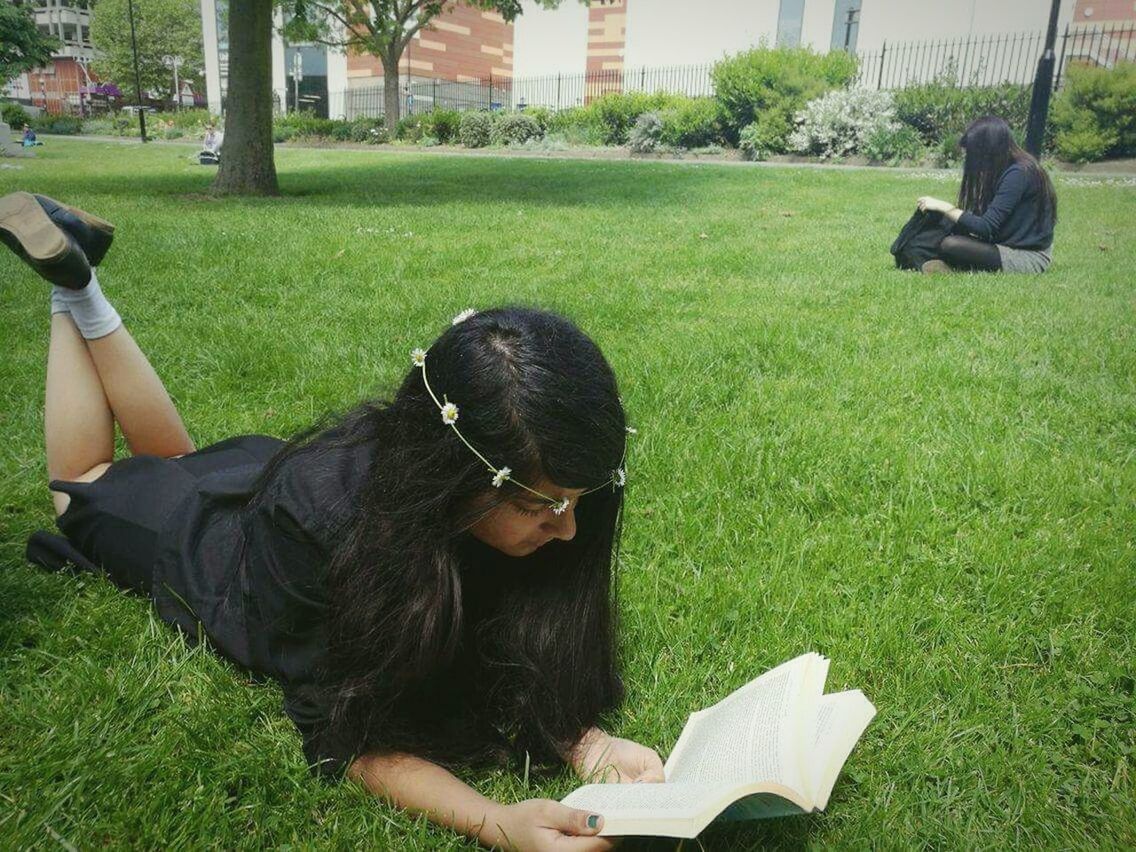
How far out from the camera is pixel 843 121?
16.8m

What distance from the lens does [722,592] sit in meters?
2.51

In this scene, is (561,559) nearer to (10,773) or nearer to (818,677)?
(818,677)

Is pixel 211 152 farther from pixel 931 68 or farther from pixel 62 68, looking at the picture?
pixel 62 68

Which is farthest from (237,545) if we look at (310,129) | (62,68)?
(62,68)

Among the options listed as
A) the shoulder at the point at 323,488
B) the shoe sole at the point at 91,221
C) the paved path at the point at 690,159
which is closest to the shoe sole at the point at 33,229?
the shoe sole at the point at 91,221

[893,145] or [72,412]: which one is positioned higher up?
[893,145]

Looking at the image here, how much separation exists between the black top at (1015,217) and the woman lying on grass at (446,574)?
5.94m

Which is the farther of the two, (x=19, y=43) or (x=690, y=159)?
(x=19, y=43)

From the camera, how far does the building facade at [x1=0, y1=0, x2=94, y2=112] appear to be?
57.7 meters

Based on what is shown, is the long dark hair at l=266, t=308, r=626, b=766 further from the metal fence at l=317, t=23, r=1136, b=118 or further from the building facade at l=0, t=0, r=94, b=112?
the building facade at l=0, t=0, r=94, b=112

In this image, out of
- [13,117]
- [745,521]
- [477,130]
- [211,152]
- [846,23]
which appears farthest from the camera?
[13,117]

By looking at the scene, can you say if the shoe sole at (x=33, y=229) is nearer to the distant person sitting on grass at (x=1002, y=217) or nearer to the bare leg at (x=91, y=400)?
the bare leg at (x=91, y=400)

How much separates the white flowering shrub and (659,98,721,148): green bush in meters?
2.56

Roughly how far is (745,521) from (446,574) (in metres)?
1.52
